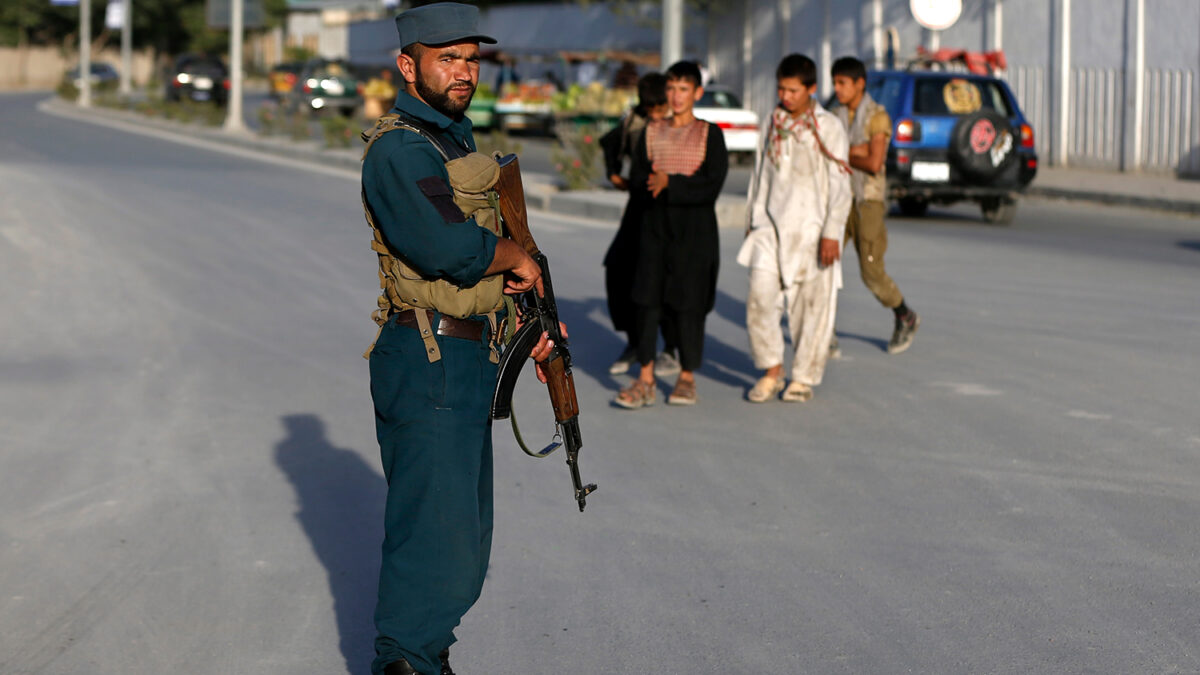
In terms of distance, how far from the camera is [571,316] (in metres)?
11.6

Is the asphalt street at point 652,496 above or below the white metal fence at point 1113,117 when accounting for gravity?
below

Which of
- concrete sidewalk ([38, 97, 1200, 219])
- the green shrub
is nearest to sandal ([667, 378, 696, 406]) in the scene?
concrete sidewalk ([38, 97, 1200, 219])

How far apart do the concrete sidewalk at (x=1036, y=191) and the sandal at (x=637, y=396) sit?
9870mm

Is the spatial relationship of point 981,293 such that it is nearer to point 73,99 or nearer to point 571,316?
point 571,316

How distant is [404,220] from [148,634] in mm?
1791

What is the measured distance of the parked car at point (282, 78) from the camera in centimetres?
5748

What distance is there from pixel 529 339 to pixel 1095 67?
24474mm

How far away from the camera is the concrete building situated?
81.8 ft

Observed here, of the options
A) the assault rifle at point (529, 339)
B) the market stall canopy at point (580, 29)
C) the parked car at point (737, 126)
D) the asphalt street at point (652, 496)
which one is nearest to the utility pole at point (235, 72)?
the market stall canopy at point (580, 29)

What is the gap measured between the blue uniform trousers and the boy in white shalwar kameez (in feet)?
14.1

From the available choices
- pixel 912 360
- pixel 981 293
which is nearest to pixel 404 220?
pixel 912 360

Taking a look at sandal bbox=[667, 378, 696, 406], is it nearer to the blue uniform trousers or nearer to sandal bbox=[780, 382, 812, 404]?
sandal bbox=[780, 382, 812, 404]

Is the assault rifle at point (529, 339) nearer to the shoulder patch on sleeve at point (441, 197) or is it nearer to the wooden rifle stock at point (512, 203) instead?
the wooden rifle stock at point (512, 203)

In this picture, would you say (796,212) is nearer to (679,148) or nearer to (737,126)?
(679,148)
